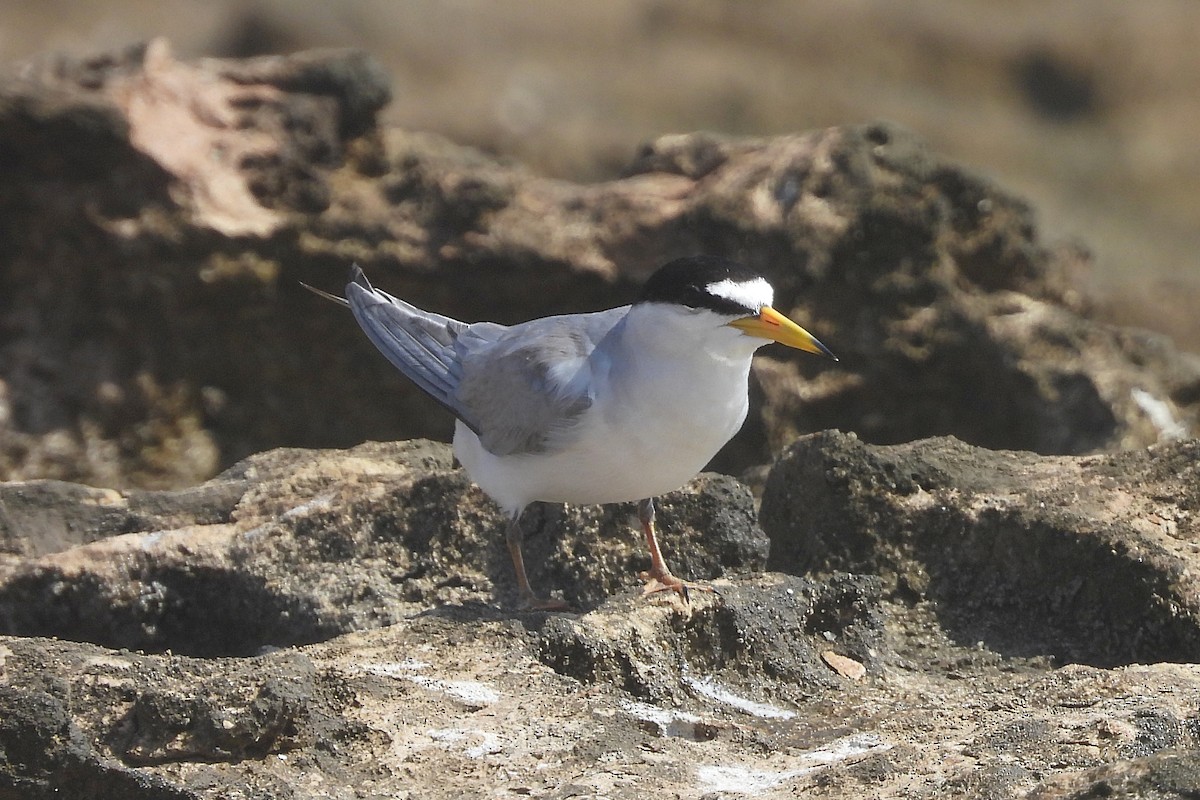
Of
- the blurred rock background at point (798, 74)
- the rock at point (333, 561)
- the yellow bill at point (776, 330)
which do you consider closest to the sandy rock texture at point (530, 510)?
the rock at point (333, 561)

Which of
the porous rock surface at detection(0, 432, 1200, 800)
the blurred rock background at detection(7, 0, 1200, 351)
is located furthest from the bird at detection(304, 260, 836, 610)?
the blurred rock background at detection(7, 0, 1200, 351)

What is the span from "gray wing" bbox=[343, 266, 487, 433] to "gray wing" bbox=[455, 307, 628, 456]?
2.7 inches

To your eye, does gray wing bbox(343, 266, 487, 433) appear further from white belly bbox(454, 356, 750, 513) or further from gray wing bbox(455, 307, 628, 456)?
white belly bbox(454, 356, 750, 513)

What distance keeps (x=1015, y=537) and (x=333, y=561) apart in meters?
2.18

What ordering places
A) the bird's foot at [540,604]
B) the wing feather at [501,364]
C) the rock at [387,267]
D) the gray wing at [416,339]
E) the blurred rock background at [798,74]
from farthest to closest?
the blurred rock background at [798,74] < the rock at [387,267] < the gray wing at [416,339] < the wing feather at [501,364] < the bird's foot at [540,604]

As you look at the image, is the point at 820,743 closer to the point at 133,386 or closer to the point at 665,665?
A: the point at 665,665

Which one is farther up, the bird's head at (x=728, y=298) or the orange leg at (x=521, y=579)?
the bird's head at (x=728, y=298)

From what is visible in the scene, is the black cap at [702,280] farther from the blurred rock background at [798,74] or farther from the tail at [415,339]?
the blurred rock background at [798,74]

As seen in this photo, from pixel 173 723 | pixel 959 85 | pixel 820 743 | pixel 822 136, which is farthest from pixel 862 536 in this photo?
pixel 959 85

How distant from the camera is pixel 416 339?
597 cm

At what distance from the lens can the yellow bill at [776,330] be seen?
4.89 metres

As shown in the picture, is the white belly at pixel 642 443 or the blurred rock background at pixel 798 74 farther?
the blurred rock background at pixel 798 74

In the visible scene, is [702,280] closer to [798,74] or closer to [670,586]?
[670,586]

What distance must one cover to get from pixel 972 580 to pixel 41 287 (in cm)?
508
